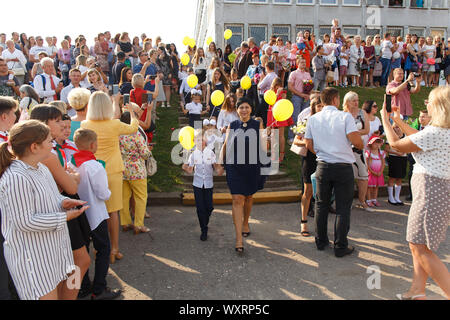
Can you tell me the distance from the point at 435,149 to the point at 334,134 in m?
1.46

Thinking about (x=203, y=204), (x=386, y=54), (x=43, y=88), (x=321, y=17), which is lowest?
(x=203, y=204)

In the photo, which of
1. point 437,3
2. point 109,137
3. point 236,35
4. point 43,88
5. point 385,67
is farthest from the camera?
point 437,3

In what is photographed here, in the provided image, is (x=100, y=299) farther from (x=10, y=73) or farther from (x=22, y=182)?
(x=10, y=73)

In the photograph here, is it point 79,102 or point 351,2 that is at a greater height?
point 351,2

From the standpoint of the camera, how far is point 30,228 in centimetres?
258

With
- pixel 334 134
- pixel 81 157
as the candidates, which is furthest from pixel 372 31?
pixel 81 157

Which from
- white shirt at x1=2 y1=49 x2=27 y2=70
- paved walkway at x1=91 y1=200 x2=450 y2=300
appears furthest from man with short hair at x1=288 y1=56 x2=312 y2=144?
white shirt at x1=2 y1=49 x2=27 y2=70

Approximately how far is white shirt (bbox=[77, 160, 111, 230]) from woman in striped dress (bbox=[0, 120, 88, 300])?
912mm

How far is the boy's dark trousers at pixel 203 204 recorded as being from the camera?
5.28m

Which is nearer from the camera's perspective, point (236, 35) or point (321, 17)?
point (236, 35)

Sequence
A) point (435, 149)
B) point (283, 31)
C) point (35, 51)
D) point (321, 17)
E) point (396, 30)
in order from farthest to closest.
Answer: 1. point (396, 30)
2. point (321, 17)
3. point (283, 31)
4. point (35, 51)
5. point (435, 149)

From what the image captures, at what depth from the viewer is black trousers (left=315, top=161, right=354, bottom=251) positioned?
470 centimetres

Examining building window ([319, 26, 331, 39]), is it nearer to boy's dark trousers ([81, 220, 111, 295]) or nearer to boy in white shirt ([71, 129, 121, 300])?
boy in white shirt ([71, 129, 121, 300])

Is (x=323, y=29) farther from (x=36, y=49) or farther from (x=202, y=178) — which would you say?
(x=202, y=178)
